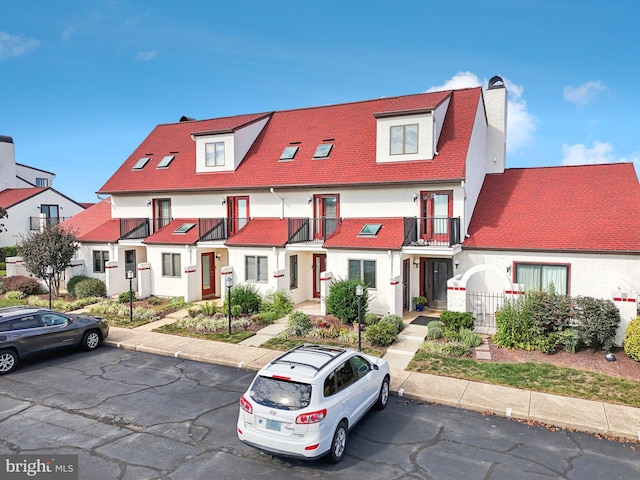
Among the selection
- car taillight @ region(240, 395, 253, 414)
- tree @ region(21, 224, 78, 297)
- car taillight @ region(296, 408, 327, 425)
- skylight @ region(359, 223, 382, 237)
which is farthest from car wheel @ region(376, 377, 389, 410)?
Result: tree @ region(21, 224, 78, 297)

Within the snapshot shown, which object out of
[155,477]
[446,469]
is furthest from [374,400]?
[155,477]

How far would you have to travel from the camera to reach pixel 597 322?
43.3 feet

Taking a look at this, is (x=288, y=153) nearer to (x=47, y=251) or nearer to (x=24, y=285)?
(x=47, y=251)

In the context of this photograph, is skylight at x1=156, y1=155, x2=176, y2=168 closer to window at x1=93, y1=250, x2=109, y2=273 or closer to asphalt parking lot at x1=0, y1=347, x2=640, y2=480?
window at x1=93, y1=250, x2=109, y2=273

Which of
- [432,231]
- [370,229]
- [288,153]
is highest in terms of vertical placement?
[288,153]

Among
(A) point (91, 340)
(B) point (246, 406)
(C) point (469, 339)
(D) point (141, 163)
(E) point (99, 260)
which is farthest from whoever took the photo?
(D) point (141, 163)

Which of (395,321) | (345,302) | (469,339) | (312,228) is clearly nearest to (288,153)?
(312,228)

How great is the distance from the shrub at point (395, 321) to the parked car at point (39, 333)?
31.8ft

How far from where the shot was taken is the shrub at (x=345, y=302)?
1623cm

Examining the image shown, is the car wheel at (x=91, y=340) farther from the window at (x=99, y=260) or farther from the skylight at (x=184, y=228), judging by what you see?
the window at (x=99, y=260)

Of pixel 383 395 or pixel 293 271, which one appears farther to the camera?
pixel 293 271

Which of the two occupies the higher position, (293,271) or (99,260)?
(99,260)

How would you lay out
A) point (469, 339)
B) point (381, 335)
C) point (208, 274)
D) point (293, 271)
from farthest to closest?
point (208, 274)
point (293, 271)
point (381, 335)
point (469, 339)

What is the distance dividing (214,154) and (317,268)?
28.4ft
